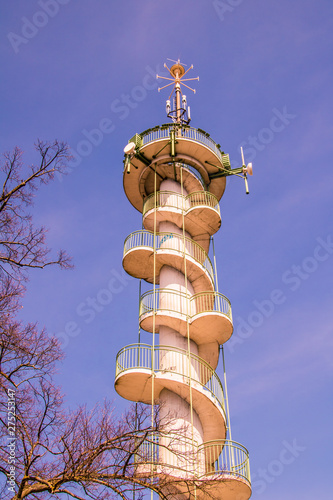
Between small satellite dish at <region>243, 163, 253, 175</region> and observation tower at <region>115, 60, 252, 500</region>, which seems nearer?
observation tower at <region>115, 60, 252, 500</region>

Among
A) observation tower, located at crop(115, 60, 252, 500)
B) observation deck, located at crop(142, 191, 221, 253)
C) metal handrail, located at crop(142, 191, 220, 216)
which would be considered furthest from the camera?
metal handrail, located at crop(142, 191, 220, 216)

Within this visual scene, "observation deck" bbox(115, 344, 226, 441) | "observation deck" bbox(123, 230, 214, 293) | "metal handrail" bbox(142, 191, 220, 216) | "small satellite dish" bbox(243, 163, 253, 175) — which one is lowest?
"observation deck" bbox(115, 344, 226, 441)

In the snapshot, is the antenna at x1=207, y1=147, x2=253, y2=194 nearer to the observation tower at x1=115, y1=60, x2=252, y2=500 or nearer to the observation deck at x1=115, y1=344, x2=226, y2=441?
the observation tower at x1=115, y1=60, x2=252, y2=500

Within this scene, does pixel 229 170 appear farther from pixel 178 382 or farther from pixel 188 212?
pixel 178 382

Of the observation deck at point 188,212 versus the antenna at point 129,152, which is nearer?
the observation deck at point 188,212

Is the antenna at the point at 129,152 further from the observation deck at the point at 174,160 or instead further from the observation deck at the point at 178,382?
the observation deck at the point at 178,382

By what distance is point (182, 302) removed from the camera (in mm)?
22312

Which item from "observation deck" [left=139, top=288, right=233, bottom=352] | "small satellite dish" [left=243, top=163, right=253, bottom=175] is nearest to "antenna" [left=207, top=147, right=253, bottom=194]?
"small satellite dish" [left=243, top=163, right=253, bottom=175]

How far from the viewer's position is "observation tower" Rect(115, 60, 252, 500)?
17859 millimetres

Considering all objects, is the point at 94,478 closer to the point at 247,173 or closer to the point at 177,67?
the point at 247,173

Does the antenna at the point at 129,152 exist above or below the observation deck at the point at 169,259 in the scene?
above

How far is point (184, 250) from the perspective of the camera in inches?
917

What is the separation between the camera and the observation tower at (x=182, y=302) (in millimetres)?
17859

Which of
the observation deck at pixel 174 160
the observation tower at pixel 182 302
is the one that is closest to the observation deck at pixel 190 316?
the observation tower at pixel 182 302
